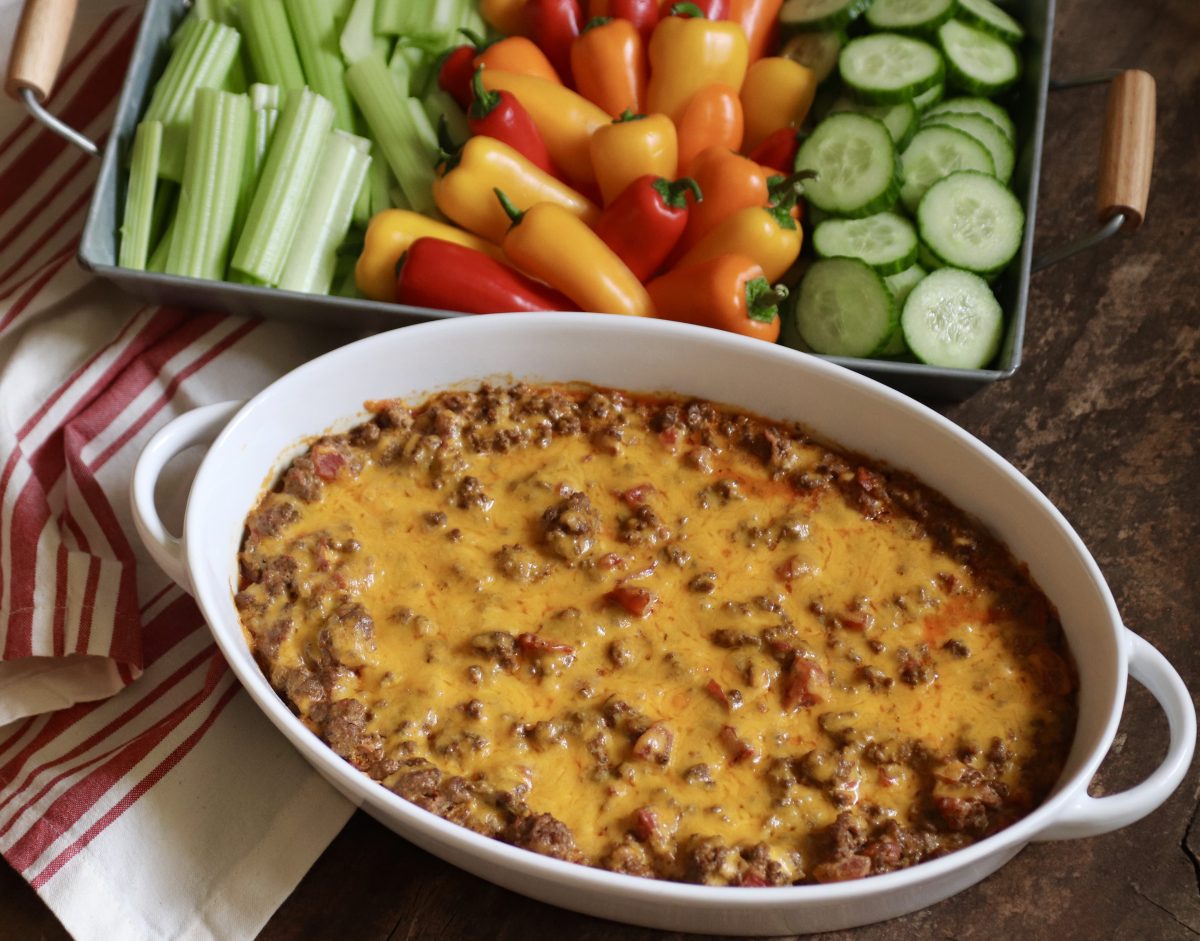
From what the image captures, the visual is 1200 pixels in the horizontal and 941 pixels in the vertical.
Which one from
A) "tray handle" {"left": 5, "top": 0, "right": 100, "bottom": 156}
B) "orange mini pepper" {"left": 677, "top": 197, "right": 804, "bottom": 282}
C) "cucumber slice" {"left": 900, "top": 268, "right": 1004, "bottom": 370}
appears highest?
"tray handle" {"left": 5, "top": 0, "right": 100, "bottom": 156}

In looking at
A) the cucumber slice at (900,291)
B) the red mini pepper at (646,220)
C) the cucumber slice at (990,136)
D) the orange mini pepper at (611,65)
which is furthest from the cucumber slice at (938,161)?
the orange mini pepper at (611,65)

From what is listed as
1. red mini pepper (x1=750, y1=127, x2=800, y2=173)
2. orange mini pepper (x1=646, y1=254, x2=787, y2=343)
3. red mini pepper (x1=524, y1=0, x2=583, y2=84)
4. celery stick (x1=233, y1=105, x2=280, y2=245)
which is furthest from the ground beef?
red mini pepper (x1=524, y1=0, x2=583, y2=84)

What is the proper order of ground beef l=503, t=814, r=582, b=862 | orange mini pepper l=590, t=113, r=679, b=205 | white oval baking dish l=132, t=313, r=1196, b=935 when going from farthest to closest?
orange mini pepper l=590, t=113, r=679, b=205, ground beef l=503, t=814, r=582, b=862, white oval baking dish l=132, t=313, r=1196, b=935

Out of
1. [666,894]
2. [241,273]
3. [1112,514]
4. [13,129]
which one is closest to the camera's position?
[666,894]

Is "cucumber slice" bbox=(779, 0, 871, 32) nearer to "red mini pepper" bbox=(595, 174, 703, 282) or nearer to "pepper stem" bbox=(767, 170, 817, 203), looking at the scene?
"pepper stem" bbox=(767, 170, 817, 203)

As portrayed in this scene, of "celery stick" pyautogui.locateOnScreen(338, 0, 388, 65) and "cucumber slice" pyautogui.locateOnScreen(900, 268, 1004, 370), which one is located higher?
"celery stick" pyautogui.locateOnScreen(338, 0, 388, 65)

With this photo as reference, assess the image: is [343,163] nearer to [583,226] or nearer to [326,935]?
[583,226]

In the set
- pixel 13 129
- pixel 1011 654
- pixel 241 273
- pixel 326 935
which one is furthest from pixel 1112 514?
pixel 13 129

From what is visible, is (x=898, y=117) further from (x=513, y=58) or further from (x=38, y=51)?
(x=38, y=51)
